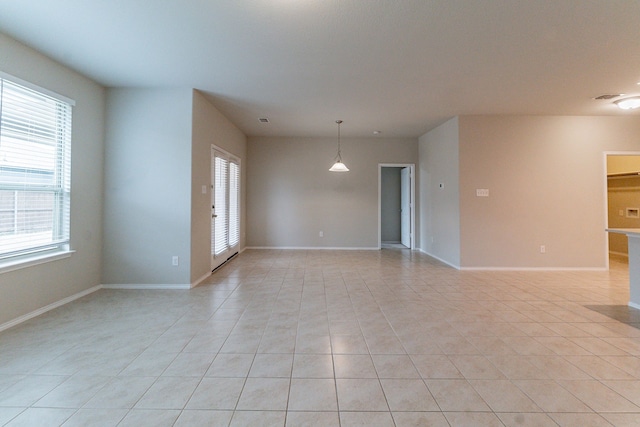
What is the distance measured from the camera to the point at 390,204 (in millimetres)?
9188

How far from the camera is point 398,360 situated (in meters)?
2.19

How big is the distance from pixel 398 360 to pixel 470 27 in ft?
9.29

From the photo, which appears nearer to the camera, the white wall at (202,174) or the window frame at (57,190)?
the window frame at (57,190)

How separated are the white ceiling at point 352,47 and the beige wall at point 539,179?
0.62 metres

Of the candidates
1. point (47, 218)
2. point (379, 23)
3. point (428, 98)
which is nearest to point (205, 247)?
point (47, 218)

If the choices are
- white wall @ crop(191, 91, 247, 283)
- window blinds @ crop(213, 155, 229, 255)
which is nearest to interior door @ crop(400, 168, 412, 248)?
window blinds @ crop(213, 155, 229, 255)

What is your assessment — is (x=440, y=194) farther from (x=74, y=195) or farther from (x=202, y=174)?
(x=74, y=195)

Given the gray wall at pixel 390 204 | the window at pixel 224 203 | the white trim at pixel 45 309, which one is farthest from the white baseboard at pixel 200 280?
the gray wall at pixel 390 204

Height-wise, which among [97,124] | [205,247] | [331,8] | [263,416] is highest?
[331,8]

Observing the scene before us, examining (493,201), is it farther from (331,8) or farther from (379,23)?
(331,8)

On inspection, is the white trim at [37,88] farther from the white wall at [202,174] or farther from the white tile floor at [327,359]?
Result: the white tile floor at [327,359]

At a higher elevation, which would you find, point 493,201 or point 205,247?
point 493,201

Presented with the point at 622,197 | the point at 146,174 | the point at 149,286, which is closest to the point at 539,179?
the point at 622,197

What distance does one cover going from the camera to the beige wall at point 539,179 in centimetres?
520
